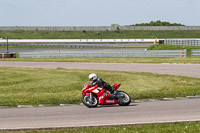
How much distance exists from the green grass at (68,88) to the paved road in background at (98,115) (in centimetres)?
182

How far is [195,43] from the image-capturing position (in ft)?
196

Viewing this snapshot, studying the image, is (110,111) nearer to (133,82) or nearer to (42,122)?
(42,122)

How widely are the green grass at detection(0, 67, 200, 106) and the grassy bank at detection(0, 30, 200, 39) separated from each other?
95571mm

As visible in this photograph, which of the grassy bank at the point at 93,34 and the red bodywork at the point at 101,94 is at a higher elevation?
the grassy bank at the point at 93,34

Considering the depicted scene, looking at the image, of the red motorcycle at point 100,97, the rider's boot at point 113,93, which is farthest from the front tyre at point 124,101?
the rider's boot at point 113,93

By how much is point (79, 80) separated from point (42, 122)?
13153mm

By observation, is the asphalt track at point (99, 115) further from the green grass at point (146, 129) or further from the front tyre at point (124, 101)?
the green grass at point (146, 129)

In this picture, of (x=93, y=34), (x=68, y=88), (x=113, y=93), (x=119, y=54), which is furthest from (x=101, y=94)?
(x=93, y=34)

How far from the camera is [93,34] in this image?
129250mm

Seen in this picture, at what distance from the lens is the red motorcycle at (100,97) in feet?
50.1

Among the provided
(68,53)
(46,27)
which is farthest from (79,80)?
(46,27)

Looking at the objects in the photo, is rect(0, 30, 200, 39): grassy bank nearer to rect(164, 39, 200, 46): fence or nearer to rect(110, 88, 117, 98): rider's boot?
rect(164, 39, 200, 46): fence

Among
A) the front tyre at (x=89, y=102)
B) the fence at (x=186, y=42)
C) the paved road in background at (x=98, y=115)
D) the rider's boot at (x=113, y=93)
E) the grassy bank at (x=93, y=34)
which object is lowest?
the paved road in background at (x=98, y=115)

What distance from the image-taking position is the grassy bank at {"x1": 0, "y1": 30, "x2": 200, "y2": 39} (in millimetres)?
122250
